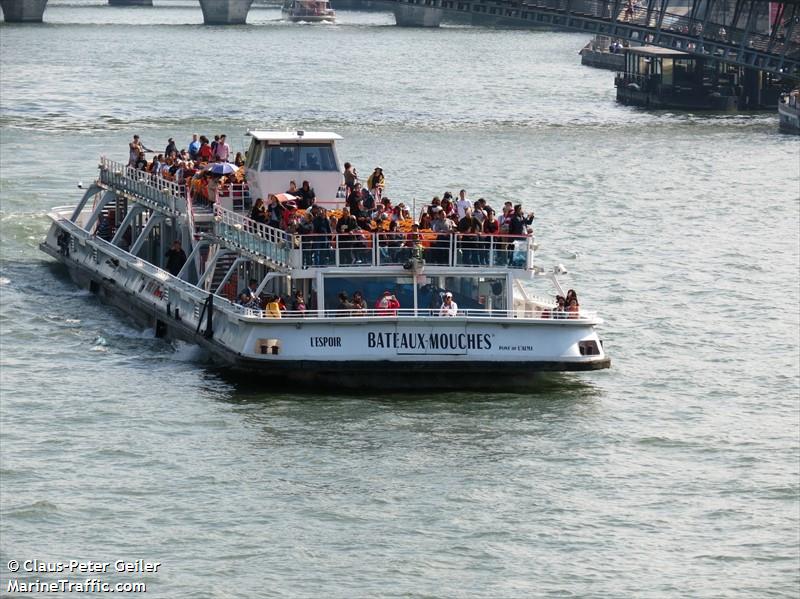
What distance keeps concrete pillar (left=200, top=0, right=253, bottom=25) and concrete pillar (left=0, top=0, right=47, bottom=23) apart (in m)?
16.2

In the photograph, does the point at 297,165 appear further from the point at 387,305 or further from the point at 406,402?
the point at 406,402

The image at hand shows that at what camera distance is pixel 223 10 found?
195750mm

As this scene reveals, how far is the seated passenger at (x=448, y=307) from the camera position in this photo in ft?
122

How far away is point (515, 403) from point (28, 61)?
107681mm

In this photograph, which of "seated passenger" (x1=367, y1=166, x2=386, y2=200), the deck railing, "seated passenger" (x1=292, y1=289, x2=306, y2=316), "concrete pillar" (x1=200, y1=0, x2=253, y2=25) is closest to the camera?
"seated passenger" (x1=292, y1=289, x2=306, y2=316)

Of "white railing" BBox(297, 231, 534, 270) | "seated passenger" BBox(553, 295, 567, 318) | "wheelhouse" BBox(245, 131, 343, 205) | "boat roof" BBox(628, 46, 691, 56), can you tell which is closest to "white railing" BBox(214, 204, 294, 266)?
"white railing" BBox(297, 231, 534, 270)

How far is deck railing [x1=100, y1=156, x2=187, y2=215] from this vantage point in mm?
45281

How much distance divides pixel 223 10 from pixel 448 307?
161960 mm

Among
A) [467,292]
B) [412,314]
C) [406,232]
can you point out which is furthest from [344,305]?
[467,292]

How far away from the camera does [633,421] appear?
37.6 m

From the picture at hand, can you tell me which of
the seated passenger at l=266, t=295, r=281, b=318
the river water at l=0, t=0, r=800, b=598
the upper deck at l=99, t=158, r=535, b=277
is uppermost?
the upper deck at l=99, t=158, r=535, b=277

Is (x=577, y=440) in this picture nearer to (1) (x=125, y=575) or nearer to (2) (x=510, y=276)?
(2) (x=510, y=276)

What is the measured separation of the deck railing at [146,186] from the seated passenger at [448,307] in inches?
359

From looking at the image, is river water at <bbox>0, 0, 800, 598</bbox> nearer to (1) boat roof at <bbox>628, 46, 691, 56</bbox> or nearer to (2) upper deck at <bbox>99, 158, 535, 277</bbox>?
(2) upper deck at <bbox>99, 158, 535, 277</bbox>
